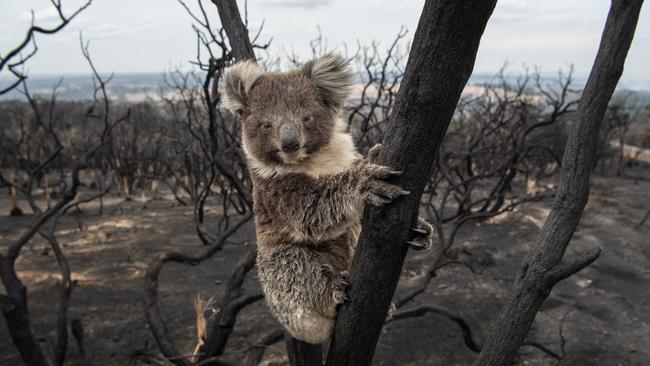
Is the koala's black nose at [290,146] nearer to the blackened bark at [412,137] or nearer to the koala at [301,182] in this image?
the koala at [301,182]

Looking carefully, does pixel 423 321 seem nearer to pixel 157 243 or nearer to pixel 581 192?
pixel 581 192

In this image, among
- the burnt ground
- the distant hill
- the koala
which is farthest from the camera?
the distant hill

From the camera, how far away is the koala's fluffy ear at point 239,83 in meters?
2.84

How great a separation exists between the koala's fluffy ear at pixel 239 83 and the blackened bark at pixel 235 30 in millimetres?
388

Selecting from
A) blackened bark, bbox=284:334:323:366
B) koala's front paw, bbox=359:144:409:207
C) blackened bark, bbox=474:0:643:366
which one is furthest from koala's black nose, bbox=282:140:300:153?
blackened bark, bbox=474:0:643:366

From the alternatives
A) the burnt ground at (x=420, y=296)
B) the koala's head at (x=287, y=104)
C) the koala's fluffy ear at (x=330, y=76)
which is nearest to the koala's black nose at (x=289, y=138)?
the koala's head at (x=287, y=104)

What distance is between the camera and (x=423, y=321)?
7660 millimetres

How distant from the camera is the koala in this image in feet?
8.09

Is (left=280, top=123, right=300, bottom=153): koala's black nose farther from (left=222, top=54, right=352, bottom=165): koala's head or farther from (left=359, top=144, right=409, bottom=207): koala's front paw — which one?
(left=359, top=144, right=409, bottom=207): koala's front paw

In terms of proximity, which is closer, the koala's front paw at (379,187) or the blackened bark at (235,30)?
the koala's front paw at (379,187)

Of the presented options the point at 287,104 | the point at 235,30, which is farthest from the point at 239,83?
the point at 235,30

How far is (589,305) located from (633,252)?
3.54m

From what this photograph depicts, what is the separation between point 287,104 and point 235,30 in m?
0.97

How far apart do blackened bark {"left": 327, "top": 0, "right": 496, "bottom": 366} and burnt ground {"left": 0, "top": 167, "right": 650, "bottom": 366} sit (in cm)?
398
